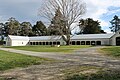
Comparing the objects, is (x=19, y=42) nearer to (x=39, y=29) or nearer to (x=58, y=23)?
(x=39, y=29)

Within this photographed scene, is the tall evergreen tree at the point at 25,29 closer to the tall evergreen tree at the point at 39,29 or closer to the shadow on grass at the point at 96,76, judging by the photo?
the tall evergreen tree at the point at 39,29

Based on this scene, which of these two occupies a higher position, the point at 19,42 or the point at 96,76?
the point at 19,42

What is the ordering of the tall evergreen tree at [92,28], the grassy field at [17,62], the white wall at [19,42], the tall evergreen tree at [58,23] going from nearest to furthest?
the grassy field at [17,62]
the tall evergreen tree at [58,23]
the white wall at [19,42]
the tall evergreen tree at [92,28]

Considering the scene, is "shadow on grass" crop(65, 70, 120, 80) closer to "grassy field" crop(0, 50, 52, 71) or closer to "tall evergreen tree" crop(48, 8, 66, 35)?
"grassy field" crop(0, 50, 52, 71)

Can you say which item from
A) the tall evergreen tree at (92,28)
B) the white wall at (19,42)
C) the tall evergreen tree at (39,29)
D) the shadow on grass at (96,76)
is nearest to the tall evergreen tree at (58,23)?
the white wall at (19,42)

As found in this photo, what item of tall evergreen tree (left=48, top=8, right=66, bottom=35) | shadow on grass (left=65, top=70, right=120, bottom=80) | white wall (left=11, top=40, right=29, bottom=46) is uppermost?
tall evergreen tree (left=48, top=8, right=66, bottom=35)

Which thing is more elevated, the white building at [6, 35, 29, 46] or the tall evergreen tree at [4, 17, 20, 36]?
the tall evergreen tree at [4, 17, 20, 36]

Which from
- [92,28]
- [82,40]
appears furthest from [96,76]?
[92,28]

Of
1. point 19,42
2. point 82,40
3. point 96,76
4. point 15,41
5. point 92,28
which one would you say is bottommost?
point 96,76

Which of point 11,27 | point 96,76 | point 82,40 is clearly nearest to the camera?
point 96,76

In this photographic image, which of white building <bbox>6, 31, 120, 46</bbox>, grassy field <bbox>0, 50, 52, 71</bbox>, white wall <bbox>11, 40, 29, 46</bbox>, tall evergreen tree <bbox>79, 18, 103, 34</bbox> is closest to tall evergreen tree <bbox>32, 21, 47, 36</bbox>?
white building <bbox>6, 31, 120, 46</bbox>

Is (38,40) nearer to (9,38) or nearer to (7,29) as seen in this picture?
(9,38)

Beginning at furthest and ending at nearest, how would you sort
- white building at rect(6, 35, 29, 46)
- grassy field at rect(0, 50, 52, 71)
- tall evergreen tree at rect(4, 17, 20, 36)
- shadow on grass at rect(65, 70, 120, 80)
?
tall evergreen tree at rect(4, 17, 20, 36) < white building at rect(6, 35, 29, 46) < grassy field at rect(0, 50, 52, 71) < shadow on grass at rect(65, 70, 120, 80)

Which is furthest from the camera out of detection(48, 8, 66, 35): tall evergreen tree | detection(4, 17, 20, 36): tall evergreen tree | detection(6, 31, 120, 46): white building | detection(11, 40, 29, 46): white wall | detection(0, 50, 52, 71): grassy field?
detection(4, 17, 20, 36): tall evergreen tree
